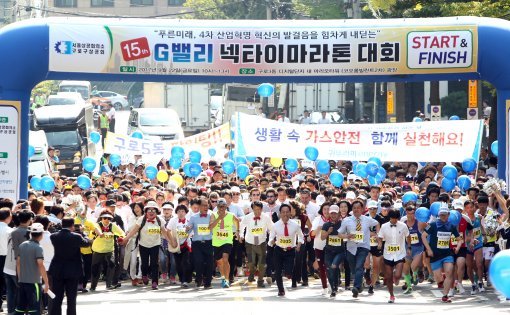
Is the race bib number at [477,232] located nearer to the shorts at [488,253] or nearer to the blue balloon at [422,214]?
the shorts at [488,253]

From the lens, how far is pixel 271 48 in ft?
73.9

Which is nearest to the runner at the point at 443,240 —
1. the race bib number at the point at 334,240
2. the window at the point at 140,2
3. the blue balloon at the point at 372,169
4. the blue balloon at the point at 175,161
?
the race bib number at the point at 334,240

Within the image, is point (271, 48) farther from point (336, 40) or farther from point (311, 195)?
point (311, 195)

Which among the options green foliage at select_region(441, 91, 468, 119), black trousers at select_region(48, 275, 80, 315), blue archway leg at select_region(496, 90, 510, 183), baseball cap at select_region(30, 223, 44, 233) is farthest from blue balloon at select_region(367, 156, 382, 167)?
green foliage at select_region(441, 91, 468, 119)

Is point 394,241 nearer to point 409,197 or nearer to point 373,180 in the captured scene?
point 409,197

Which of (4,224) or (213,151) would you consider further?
(213,151)

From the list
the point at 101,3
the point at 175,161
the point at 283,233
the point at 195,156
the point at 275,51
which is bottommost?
the point at 283,233

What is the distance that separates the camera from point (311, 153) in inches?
1097

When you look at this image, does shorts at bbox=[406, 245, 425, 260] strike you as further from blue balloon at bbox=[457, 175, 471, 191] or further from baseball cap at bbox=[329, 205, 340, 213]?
blue balloon at bbox=[457, 175, 471, 191]

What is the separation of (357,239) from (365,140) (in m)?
7.19

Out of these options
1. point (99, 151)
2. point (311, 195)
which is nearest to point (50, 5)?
point (99, 151)

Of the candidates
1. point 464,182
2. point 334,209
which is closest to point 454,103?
point 464,182

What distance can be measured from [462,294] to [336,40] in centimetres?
463

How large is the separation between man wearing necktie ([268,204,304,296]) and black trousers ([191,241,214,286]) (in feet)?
3.93
